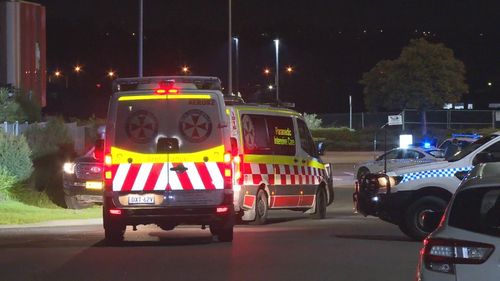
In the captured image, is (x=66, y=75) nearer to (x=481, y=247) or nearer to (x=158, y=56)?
(x=158, y=56)

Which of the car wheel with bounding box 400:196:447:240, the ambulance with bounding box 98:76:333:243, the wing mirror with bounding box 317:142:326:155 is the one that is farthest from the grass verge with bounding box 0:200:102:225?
the car wheel with bounding box 400:196:447:240

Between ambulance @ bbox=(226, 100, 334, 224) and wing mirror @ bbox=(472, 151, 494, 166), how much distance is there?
4.01 metres

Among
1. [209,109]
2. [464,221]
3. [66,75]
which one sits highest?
[66,75]

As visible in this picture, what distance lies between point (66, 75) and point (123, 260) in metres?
79.9

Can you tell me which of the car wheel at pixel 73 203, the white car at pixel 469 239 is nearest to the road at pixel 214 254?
the car wheel at pixel 73 203

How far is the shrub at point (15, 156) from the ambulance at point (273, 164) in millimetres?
6842

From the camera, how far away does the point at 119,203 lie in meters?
11.7

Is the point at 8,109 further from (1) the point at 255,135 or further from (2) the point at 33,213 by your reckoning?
(1) the point at 255,135

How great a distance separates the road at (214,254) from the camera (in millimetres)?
9617

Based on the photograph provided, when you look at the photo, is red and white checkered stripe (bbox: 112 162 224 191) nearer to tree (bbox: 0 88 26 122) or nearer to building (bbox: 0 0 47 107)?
tree (bbox: 0 88 26 122)

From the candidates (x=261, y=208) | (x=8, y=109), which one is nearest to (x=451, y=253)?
(x=261, y=208)

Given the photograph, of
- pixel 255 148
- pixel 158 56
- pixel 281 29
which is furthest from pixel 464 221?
pixel 281 29

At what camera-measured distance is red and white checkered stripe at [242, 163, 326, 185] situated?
15.2m

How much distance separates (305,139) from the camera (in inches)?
664
